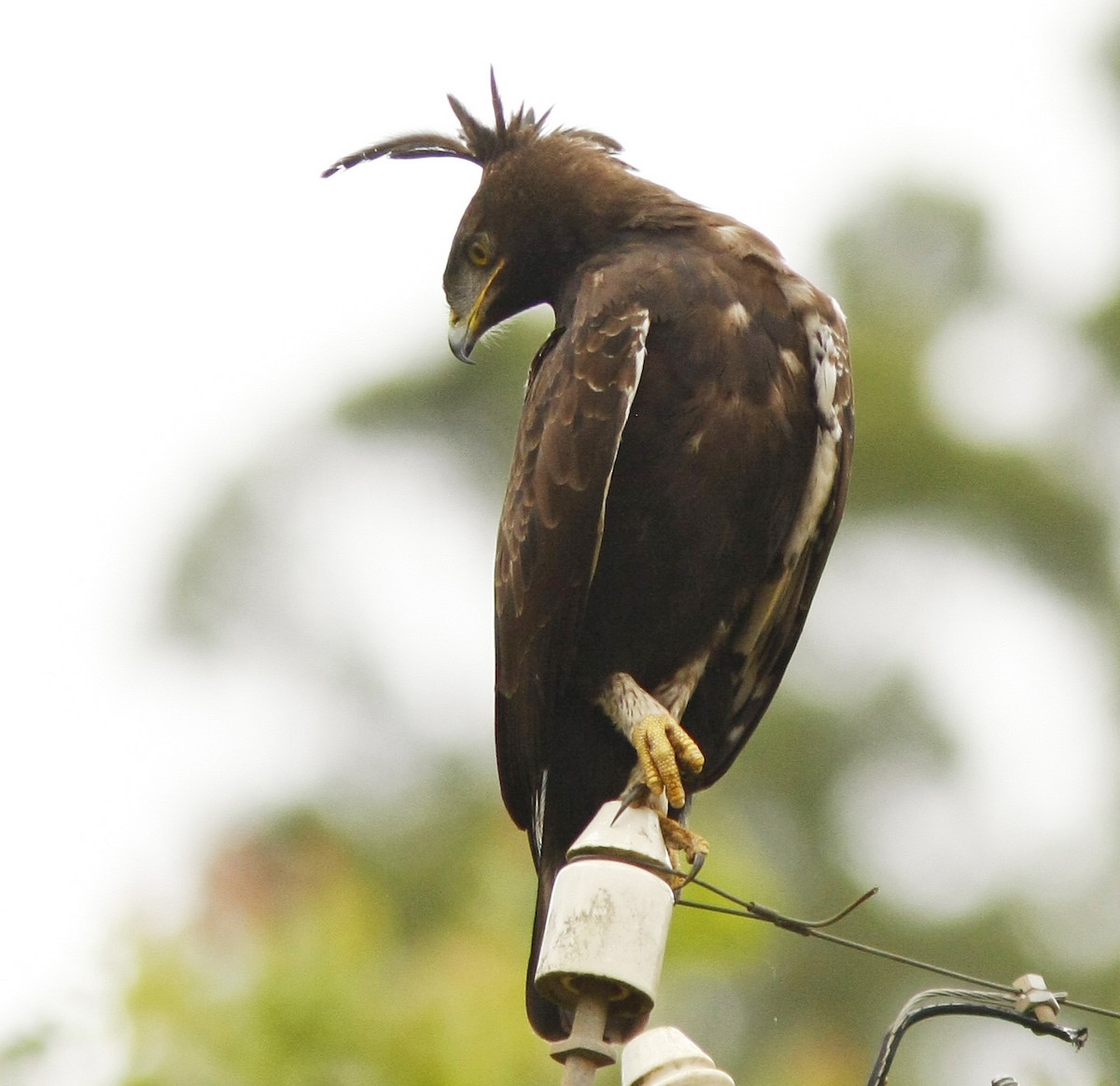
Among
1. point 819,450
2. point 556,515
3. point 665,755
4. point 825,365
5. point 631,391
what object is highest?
point 825,365

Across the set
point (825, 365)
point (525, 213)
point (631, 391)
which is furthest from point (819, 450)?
point (525, 213)

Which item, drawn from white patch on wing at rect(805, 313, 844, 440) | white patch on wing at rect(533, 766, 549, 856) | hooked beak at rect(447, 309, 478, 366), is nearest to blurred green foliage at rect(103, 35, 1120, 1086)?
white patch on wing at rect(533, 766, 549, 856)

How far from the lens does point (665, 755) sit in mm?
4059

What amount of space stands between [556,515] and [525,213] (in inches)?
57.4

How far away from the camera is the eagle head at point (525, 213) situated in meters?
5.42

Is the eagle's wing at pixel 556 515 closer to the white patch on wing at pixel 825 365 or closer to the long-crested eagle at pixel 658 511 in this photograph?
the long-crested eagle at pixel 658 511

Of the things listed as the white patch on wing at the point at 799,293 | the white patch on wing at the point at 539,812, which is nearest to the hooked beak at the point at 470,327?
the white patch on wing at the point at 799,293

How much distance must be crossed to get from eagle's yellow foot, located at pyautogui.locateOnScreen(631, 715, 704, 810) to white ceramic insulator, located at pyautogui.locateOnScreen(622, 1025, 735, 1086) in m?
0.92

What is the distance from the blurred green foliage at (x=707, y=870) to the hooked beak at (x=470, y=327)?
2.33 meters

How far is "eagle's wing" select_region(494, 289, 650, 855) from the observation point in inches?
178

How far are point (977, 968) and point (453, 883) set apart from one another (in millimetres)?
4245

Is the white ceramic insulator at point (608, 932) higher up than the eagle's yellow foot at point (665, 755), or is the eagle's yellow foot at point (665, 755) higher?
the eagle's yellow foot at point (665, 755)

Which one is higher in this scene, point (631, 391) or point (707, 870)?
point (707, 870)

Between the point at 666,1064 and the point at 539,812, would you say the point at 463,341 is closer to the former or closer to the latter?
the point at 539,812
